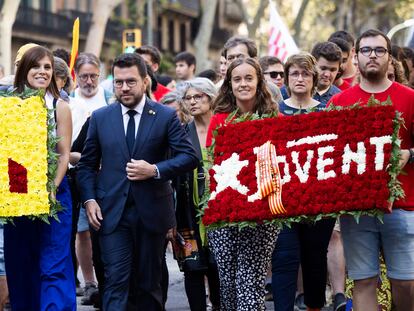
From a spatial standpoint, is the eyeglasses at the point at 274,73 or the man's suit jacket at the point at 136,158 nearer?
the man's suit jacket at the point at 136,158

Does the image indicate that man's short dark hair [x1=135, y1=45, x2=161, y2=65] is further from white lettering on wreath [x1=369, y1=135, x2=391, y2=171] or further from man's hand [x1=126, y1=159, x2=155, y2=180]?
white lettering on wreath [x1=369, y1=135, x2=391, y2=171]

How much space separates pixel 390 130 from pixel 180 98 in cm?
295

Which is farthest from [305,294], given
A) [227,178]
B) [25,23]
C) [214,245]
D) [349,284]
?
[25,23]

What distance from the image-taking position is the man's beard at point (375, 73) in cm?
771

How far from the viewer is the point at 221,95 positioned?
877 centimetres

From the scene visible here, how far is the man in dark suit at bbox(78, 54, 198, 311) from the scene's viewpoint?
827 centimetres

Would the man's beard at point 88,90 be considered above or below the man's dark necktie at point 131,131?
above

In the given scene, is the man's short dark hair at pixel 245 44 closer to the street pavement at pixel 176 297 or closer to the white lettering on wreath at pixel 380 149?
the street pavement at pixel 176 297

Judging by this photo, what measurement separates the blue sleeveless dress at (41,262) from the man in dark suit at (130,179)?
217 millimetres

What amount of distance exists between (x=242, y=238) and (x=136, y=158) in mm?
934

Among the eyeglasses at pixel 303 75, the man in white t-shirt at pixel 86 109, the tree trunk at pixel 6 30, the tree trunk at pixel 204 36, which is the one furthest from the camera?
the tree trunk at pixel 204 36

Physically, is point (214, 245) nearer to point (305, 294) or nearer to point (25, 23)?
point (305, 294)

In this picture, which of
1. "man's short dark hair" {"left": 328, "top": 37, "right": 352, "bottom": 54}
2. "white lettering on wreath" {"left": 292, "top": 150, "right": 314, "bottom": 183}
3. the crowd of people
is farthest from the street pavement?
"white lettering on wreath" {"left": 292, "top": 150, "right": 314, "bottom": 183}

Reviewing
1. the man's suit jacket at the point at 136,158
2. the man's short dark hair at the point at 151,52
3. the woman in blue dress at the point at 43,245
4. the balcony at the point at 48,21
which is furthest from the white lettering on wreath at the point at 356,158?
the balcony at the point at 48,21
